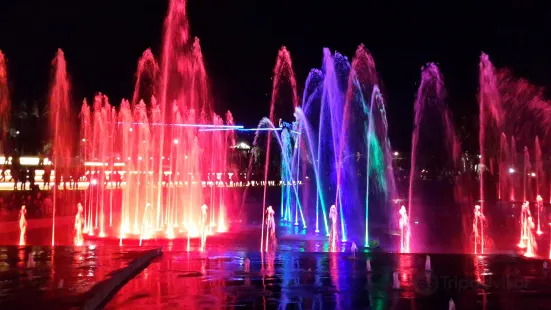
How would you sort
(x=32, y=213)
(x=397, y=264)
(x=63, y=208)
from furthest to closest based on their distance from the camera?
(x=63, y=208)
(x=32, y=213)
(x=397, y=264)

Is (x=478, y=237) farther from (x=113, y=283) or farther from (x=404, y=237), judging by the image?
(x=113, y=283)

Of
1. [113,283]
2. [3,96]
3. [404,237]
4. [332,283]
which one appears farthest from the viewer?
[3,96]

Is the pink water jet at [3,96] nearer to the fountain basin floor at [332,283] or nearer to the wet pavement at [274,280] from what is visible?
the wet pavement at [274,280]

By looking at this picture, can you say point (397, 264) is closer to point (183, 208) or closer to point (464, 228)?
point (464, 228)

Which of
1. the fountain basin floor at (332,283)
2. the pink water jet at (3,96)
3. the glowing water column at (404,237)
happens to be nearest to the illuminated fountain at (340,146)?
the glowing water column at (404,237)

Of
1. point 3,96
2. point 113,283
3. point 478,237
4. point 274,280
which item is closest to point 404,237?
point 478,237

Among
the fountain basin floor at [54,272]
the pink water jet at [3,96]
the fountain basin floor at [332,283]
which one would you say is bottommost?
the fountain basin floor at [332,283]

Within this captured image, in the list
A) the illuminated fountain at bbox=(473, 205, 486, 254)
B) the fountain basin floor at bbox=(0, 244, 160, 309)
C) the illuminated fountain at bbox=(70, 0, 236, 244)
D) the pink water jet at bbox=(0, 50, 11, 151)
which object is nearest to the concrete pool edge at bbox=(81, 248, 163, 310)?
the fountain basin floor at bbox=(0, 244, 160, 309)

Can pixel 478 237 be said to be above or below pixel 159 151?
below

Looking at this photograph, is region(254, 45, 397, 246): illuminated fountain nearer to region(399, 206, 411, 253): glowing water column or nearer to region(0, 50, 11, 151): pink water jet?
region(399, 206, 411, 253): glowing water column

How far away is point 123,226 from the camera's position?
20719 millimetres

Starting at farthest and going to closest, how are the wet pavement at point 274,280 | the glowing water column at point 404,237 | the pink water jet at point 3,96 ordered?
the pink water jet at point 3,96 < the glowing water column at point 404,237 < the wet pavement at point 274,280

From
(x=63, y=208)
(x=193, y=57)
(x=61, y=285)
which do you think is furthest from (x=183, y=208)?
(x=61, y=285)

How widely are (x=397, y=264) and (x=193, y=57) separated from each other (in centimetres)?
1773
